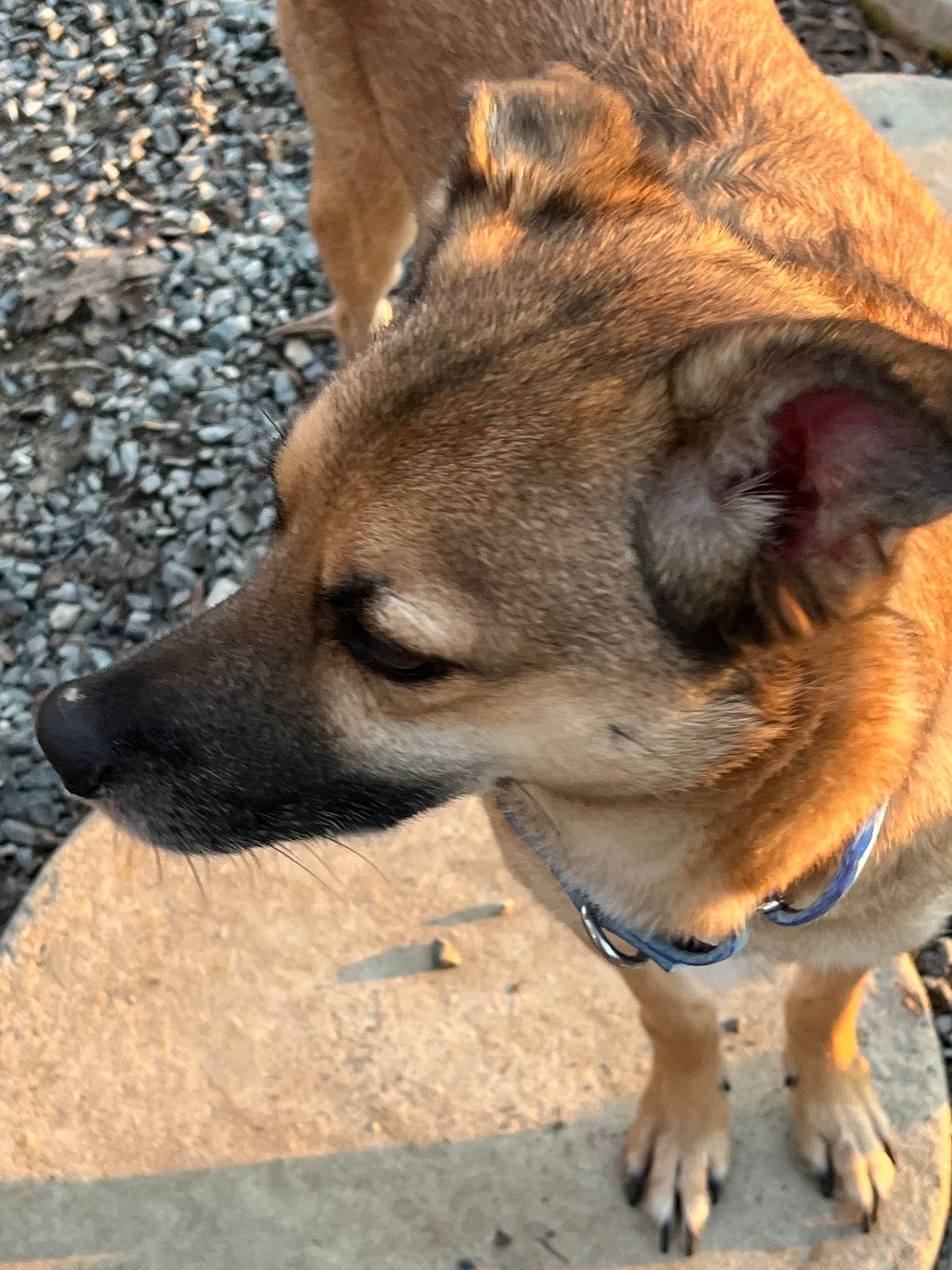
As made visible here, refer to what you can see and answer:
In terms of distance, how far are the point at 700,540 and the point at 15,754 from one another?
2806 mm

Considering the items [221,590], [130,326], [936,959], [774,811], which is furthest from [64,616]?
[936,959]

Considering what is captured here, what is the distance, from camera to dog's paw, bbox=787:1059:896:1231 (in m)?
2.65

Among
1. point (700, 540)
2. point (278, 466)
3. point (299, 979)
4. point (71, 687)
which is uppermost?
point (700, 540)

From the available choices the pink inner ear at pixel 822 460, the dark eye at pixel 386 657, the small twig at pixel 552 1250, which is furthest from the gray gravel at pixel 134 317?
the pink inner ear at pixel 822 460

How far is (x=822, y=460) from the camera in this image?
142 centimetres

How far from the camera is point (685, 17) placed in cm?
262

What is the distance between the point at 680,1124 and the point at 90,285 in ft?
12.6

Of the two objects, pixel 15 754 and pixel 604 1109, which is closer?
pixel 604 1109

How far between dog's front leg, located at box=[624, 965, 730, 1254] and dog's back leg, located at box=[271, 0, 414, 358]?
6.78 ft

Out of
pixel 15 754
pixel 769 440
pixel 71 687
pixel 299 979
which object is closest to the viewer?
pixel 769 440

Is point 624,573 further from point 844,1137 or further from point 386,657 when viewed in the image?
point 844,1137

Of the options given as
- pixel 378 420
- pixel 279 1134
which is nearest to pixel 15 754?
pixel 279 1134

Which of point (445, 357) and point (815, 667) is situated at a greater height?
point (445, 357)

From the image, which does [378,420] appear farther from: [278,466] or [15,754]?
[15,754]
